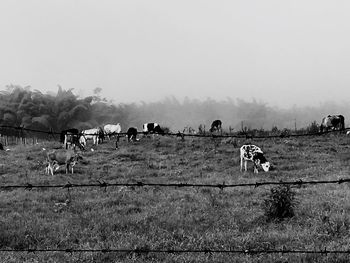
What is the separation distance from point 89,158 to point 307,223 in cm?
2023

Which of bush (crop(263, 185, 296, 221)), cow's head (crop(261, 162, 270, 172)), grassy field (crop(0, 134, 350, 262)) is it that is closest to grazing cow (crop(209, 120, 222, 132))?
grassy field (crop(0, 134, 350, 262))

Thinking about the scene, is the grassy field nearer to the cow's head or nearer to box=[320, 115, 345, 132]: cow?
the cow's head

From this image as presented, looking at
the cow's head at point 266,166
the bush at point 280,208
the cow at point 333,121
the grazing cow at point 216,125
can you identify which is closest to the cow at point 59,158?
the cow's head at point 266,166

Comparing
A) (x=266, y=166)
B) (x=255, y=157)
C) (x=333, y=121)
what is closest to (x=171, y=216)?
(x=266, y=166)

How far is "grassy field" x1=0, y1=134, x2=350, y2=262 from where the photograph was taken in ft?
31.8

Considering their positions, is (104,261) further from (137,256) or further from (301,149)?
(301,149)

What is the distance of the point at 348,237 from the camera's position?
1005 cm

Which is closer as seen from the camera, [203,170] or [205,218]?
[205,218]

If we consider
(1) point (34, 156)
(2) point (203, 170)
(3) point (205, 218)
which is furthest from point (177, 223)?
(1) point (34, 156)

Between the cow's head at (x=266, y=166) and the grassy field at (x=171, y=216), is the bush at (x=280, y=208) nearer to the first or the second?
the grassy field at (x=171, y=216)

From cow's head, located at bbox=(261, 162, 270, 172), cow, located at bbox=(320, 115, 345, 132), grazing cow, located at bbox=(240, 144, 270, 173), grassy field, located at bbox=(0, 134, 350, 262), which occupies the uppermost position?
cow, located at bbox=(320, 115, 345, 132)

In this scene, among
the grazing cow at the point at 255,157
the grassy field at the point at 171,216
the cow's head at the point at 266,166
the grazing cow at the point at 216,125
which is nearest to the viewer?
the grassy field at the point at 171,216

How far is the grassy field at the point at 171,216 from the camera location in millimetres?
9695

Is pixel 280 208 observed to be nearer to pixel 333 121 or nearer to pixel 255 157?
pixel 255 157
